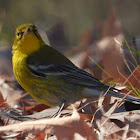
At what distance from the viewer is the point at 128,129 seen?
319 cm

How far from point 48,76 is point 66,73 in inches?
8.9

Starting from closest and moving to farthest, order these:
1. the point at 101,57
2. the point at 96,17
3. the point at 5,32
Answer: the point at 101,57, the point at 5,32, the point at 96,17

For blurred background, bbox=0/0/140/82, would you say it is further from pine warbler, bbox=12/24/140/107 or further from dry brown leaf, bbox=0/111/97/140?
dry brown leaf, bbox=0/111/97/140

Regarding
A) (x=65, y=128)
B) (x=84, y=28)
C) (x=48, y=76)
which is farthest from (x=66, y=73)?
(x=84, y=28)

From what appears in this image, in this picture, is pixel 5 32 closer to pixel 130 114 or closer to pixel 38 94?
pixel 38 94

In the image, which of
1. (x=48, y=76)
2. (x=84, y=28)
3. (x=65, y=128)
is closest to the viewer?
(x=65, y=128)

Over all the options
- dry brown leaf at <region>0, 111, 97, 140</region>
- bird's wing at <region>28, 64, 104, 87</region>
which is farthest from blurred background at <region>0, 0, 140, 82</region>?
dry brown leaf at <region>0, 111, 97, 140</region>

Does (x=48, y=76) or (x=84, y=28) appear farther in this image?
(x=84, y=28)

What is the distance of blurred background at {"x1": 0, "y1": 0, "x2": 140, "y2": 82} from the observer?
580 centimetres

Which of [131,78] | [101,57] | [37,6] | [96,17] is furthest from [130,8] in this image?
[131,78]

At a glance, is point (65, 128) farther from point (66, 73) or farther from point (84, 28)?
point (84, 28)

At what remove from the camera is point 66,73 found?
4.63 m

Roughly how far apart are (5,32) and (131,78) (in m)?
5.44

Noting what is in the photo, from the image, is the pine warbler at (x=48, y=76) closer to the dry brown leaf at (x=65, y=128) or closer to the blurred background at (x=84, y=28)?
the blurred background at (x=84, y=28)
